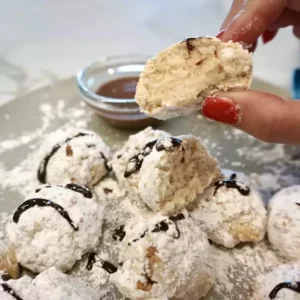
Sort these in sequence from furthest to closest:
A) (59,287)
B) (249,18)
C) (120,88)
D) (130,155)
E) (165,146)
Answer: (120,88), (130,155), (249,18), (165,146), (59,287)

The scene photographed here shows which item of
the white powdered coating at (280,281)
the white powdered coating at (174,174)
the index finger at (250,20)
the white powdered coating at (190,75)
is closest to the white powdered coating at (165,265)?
the white powdered coating at (174,174)

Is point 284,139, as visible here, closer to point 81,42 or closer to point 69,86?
point 69,86

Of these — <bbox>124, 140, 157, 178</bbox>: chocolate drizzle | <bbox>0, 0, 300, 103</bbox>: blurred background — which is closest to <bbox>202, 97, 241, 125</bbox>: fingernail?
<bbox>124, 140, 157, 178</bbox>: chocolate drizzle

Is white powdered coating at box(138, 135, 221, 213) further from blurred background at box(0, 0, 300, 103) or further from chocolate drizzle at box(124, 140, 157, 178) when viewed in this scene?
blurred background at box(0, 0, 300, 103)

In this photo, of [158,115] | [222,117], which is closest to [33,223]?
[158,115]

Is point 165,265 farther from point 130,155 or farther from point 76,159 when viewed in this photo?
point 76,159

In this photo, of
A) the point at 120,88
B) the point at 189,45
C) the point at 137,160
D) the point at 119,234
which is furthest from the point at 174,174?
the point at 120,88
